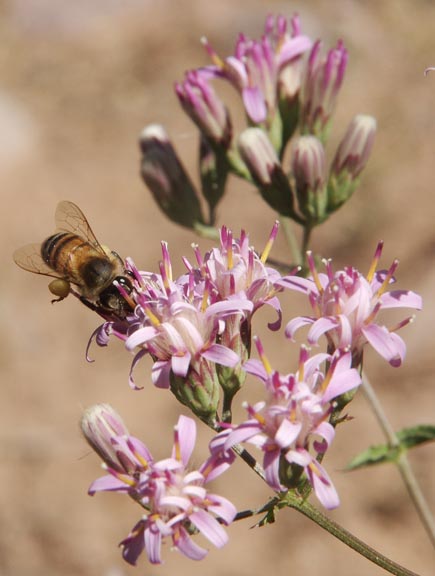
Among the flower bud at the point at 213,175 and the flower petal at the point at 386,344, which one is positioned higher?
the flower bud at the point at 213,175

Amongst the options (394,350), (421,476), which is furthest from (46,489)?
(394,350)

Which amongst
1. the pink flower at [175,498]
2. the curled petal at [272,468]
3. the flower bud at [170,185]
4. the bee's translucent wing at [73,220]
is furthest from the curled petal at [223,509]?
the flower bud at [170,185]

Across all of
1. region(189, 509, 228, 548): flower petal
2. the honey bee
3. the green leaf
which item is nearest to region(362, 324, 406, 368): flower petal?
the green leaf

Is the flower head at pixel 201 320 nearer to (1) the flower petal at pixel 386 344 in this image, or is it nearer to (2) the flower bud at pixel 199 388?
(2) the flower bud at pixel 199 388

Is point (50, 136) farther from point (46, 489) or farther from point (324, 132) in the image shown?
point (324, 132)

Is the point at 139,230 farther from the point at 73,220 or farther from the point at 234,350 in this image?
the point at 234,350

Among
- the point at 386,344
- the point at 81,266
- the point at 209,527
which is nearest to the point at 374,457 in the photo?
the point at 386,344
